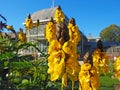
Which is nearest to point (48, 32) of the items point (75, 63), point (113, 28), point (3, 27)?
point (3, 27)

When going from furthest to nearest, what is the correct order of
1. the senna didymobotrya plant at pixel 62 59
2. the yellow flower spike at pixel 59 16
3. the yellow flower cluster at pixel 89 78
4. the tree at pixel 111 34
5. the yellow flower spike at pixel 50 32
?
the tree at pixel 111 34 → the yellow flower spike at pixel 59 16 → the yellow flower spike at pixel 50 32 → the senna didymobotrya plant at pixel 62 59 → the yellow flower cluster at pixel 89 78

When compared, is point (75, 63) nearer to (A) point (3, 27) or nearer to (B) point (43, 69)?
(B) point (43, 69)

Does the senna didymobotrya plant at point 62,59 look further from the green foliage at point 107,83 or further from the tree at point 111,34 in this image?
the tree at point 111,34

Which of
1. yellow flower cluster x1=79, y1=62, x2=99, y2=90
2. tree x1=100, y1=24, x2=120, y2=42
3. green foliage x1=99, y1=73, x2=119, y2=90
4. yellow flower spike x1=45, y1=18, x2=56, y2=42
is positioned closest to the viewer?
yellow flower cluster x1=79, y1=62, x2=99, y2=90

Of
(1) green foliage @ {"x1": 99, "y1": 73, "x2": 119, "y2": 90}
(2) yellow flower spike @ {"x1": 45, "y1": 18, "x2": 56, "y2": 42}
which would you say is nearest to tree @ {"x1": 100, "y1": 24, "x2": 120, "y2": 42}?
(1) green foliage @ {"x1": 99, "y1": 73, "x2": 119, "y2": 90}

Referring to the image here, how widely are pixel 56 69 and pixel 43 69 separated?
11.3 ft

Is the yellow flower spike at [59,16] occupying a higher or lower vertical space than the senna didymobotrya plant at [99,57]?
higher

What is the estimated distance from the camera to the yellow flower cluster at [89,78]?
9.16ft

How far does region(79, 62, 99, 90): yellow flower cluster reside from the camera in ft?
9.16

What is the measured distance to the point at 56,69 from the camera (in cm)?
288

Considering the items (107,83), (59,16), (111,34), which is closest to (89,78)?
(59,16)

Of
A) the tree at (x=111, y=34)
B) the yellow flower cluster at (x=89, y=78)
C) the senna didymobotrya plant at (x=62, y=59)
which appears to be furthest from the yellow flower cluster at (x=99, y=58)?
the tree at (x=111, y=34)

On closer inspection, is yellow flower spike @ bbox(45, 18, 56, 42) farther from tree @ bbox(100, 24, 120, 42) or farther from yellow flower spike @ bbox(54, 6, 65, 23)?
tree @ bbox(100, 24, 120, 42)

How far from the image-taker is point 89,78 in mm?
2793
